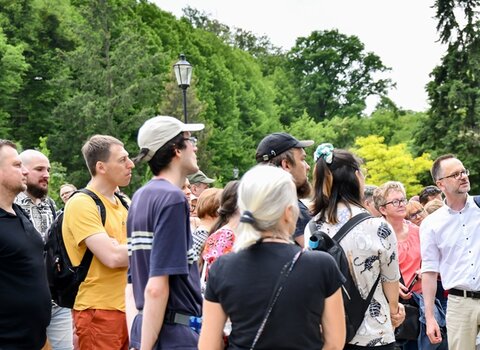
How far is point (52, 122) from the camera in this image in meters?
45.8

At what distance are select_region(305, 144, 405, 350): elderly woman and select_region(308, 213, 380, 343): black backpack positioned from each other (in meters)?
0.03

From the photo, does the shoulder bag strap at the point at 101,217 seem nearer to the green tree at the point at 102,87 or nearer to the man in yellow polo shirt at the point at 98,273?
the man in yellow polo shirt at the point at 98,273

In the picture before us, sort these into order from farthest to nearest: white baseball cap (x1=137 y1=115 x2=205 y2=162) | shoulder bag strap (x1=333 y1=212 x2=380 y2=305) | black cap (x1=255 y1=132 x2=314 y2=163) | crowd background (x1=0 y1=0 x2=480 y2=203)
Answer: crowd background (x1=0 y1=0 x2=480 y2=203) → black cap (x1=255 y1=132 x2=314 y2=163) → shoulder bag strap (x1=333 y1=212 x2=380 y2=305) → white baseball cap (x1=137 y1=115 x2=205 y2=162)

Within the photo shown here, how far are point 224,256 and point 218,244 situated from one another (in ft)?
5.42

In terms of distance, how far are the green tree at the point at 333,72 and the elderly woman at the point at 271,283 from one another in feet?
235

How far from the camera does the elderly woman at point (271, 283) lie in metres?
3.28

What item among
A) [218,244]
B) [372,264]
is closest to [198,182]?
[218,244]

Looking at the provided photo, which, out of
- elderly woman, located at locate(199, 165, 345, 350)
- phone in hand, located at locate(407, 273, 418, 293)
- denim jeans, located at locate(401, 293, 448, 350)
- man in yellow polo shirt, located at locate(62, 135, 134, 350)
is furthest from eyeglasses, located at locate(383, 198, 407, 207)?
elderly woman, located at locate(199, 165, 345, 350)

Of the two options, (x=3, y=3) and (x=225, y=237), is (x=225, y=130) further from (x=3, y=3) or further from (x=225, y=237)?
(x=225, y=237)

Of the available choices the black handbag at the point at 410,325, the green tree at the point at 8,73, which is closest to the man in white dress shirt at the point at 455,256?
the black handbag at the point at 410,325

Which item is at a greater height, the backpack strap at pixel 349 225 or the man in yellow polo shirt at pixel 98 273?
the backpack strap at pixel 349 225

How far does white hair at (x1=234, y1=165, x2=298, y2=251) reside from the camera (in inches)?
130

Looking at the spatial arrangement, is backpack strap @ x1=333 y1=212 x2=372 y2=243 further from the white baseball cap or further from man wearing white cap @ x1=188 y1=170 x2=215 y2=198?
man wearing white cap @ x1=188 y1=170 x2=215 y2=198

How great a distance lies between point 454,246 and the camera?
23.9ft
